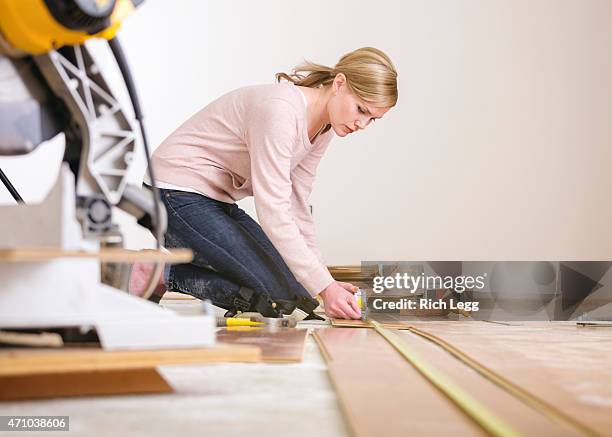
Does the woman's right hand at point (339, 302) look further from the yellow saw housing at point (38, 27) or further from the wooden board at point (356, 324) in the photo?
the yellow saw housing at point (38, 27)

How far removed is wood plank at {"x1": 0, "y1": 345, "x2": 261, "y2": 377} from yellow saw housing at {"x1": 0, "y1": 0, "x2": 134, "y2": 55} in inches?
16.7

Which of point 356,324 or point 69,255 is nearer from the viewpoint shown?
point 69,255

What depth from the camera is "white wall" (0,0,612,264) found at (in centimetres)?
459

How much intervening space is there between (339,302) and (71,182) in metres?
1.37

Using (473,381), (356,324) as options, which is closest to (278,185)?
(356,324)

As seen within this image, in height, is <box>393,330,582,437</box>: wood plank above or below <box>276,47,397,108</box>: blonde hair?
below

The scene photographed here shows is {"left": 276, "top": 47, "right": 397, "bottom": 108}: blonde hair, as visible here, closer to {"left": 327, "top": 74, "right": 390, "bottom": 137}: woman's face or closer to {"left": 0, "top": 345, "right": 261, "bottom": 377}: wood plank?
{"left": 327, "top": 74, "right": 390, "bottom": 137}: woman's face

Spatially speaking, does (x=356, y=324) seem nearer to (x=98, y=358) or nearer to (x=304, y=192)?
(x=304, y=192)

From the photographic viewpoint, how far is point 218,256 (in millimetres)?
2557

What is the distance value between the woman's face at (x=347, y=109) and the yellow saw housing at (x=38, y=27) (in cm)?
131

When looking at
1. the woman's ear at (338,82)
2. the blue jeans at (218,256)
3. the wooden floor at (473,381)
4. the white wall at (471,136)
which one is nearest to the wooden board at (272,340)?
the wooden floor at (473,381)

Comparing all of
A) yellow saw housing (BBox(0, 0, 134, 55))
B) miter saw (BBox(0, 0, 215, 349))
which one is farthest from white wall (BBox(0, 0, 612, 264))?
yellow saw housing (BBox(0, 0, 134, 55))

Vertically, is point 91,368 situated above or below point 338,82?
below

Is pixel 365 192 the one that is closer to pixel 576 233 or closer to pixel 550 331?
pixel 576 233
